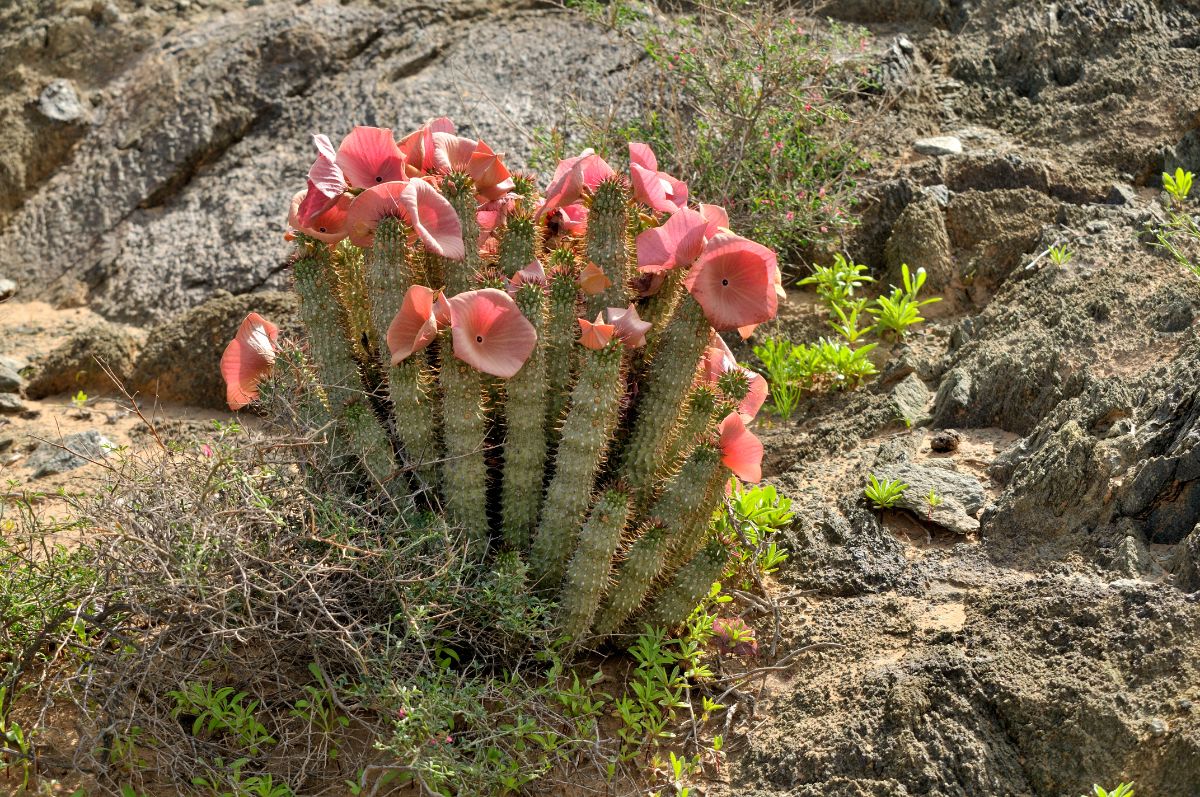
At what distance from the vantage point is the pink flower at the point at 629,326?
3.01 m

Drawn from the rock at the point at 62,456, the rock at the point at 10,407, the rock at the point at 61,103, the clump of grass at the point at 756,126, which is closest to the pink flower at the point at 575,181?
the clump of grass at the point at 756,126

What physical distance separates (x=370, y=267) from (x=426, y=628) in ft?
3.05

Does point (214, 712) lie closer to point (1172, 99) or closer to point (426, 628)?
point (426, 628)

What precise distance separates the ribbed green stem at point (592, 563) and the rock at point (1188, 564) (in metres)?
1.36

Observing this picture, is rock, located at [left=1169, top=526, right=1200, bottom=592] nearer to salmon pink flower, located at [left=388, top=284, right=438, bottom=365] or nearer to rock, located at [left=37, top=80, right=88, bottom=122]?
salmon pink flower, located at [left=388, top=284, right=438, bottom=365]

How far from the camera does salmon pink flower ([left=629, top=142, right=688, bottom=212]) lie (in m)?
3.16

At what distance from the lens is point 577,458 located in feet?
10.0

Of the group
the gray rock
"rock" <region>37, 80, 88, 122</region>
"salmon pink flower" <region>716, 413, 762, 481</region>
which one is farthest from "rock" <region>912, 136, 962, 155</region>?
"rock" <region>37, 80, 88, 122</region>

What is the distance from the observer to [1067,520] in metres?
3.27

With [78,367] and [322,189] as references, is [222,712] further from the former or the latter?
[78,367]

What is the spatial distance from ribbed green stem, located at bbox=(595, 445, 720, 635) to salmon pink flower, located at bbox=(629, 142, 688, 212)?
0.66 meters

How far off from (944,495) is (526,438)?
4.38 ft

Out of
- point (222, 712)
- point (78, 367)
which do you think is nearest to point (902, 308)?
point (222, 712)

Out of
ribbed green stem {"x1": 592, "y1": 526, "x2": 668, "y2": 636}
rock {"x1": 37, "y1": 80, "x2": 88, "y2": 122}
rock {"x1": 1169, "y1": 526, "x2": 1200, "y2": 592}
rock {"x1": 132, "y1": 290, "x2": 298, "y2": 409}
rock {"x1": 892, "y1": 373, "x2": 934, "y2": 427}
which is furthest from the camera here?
rock {"x1": 37, "y1": 80, "x2": 88, "y2": 122}
